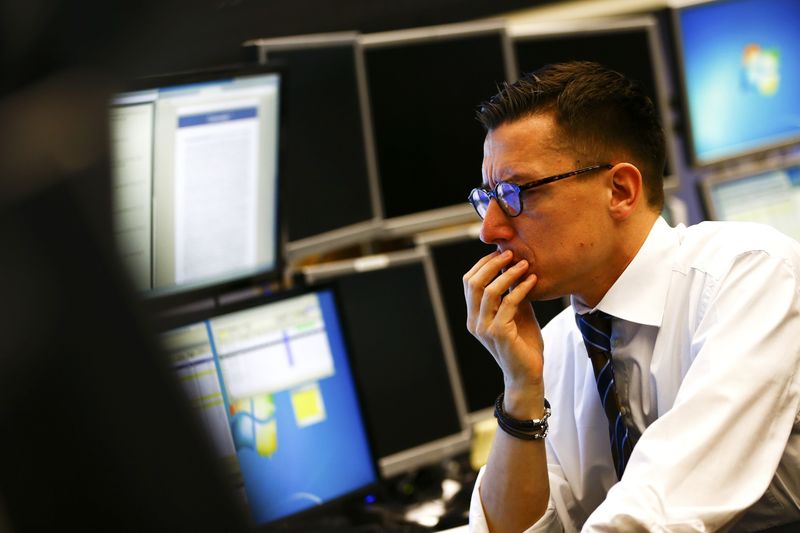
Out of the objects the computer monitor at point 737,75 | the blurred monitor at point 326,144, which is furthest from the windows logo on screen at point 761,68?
the blurred monitor at point 326,144

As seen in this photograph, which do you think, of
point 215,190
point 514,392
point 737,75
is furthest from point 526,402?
point 737,75

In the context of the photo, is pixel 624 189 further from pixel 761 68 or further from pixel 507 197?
pixel 761 68

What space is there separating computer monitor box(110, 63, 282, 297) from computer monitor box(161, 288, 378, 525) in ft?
0.34

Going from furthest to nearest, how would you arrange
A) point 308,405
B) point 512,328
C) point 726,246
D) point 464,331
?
1. point 464,331
2. point 308,405
3. point 512,328
4. point 726,246

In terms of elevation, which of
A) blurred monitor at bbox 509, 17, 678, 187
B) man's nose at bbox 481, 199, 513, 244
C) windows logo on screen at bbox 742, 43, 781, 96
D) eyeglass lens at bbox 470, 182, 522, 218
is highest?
blurred monitor at bbox 509, 17, 678, 187

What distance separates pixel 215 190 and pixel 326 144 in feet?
1.62

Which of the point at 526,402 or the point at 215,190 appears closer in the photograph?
the point at 526,402

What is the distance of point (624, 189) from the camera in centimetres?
141

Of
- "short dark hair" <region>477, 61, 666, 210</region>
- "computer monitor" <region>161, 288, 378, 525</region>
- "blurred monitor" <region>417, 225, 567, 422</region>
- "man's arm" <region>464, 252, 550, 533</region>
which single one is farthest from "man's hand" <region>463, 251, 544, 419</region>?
"blurred monitor" <region>417, 225, 567, 422</region>

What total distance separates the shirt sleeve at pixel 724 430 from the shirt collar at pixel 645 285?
139 millimetres

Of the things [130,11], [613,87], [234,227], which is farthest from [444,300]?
[130,11]

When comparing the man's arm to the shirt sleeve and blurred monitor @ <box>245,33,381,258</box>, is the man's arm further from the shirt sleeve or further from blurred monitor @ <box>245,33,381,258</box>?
blurred monitor @ <box>245,33,381,258</box>

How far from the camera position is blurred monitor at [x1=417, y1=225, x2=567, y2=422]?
2.40 m

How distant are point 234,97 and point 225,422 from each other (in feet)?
1.99
